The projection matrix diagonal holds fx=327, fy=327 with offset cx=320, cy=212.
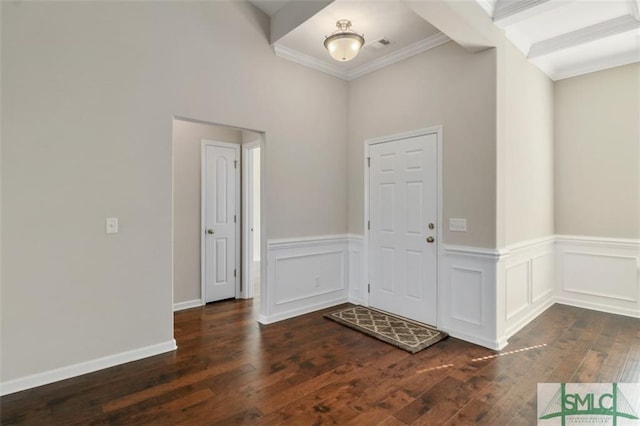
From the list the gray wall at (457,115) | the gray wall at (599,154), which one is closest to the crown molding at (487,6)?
the gray wall at (457,115)

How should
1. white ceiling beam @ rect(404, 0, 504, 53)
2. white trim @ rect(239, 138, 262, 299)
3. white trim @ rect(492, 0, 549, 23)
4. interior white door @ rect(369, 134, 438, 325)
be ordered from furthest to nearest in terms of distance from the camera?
white trim @ rect(239, 138, 262, 299) < interior white door @ rect(369, 134, 438, 325) < white trim @ rect(492, 0, 549, 23) < white ceiling beam @ rect(404, 0, 504, 53)

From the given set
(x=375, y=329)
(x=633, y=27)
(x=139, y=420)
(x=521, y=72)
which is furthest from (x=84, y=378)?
(x=633, y=27)

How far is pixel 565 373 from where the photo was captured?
8.46ft

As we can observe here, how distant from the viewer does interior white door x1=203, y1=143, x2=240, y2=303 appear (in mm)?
4484

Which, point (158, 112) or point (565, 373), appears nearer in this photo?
point (565, 373)

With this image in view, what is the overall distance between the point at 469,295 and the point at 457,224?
71 cm

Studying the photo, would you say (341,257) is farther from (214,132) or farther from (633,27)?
(633,27)

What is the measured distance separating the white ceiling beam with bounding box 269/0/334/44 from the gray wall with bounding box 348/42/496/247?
1262 millimetres

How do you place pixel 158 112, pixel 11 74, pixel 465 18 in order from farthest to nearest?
pixel 158 112
pixel 465 18
pixel 11 74

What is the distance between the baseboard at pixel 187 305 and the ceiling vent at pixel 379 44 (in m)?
3.86

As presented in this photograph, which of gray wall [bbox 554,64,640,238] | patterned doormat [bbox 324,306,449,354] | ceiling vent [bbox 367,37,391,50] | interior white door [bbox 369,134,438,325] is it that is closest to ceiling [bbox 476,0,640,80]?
gray wall [bbox 554,64,640,238]

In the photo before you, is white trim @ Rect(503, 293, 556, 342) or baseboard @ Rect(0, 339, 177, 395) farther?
white trim @ Rect(503, 293, 556, 342)

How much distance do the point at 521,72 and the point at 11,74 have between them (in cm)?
466

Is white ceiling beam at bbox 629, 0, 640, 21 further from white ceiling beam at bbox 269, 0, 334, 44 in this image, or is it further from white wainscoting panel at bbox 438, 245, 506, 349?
white ceiling beam at bbox 269, 0, 334, 44
